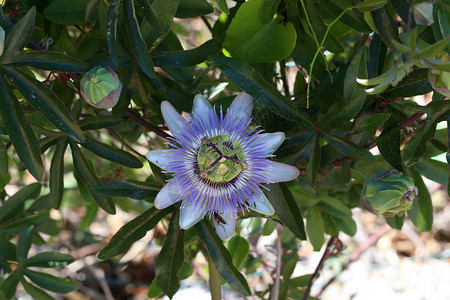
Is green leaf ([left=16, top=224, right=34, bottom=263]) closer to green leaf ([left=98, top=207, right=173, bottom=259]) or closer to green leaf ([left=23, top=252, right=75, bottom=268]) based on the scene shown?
green leaf ([left=23, top=252, right=75, bottom=268])

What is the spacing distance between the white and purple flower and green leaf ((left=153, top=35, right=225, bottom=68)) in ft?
0.56

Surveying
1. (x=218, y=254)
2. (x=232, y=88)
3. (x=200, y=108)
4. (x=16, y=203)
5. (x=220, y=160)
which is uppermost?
(x=232, y=88)

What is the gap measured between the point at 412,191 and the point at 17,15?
1.07 metres

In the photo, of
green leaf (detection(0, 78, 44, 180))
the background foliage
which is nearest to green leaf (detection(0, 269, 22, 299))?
the background foliage

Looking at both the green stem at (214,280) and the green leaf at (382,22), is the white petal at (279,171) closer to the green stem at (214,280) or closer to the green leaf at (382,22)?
the green leaf at (382,22)

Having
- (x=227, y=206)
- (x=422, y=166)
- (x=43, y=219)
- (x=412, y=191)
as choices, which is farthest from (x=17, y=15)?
(x=422, y=166)

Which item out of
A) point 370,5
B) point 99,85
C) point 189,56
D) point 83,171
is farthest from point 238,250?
point 370,5

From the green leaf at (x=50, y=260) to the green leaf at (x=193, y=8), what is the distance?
0.76m

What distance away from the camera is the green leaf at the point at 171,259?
1.24 metres

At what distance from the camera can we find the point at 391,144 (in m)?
1.19

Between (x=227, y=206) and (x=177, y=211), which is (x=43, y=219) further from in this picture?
Answer: (x=227, y=206)

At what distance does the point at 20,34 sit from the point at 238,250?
105cm

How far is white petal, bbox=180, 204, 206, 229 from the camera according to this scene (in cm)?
113

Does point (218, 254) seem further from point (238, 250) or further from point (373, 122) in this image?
point (238, 250)
